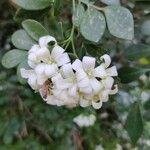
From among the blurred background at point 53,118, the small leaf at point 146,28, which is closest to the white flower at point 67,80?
the small leaf at point 146,28

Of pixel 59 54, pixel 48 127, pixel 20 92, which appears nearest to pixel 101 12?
pixel 59 54

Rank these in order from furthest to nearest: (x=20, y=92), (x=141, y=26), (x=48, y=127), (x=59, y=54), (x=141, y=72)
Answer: (x=48, y=127) → (x=20, y=92) → (x=141, y=26) → (x=141, y=72) → (x=59, y=54)

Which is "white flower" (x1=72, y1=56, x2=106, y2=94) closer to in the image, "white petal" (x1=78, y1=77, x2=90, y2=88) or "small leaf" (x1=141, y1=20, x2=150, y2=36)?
"white petal" (x1=78, y1=77, x2=90, y2=88)

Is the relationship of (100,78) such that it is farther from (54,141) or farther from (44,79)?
(54,141)

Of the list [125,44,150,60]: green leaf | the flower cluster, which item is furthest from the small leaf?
the flower cluster

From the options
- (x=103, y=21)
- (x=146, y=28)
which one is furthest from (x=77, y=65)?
(x=146, y=28)

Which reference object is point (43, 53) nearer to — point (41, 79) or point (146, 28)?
point (41, 79)
